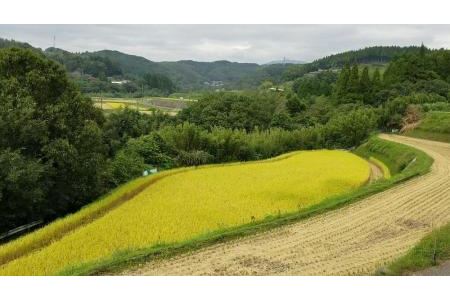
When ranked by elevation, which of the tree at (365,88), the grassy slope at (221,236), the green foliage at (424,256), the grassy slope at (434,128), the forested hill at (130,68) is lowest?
the grassy slope at (221,236)

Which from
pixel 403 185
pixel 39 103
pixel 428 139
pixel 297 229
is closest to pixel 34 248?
pixel 297 229

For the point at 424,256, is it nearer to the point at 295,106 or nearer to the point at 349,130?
the point at 349,130

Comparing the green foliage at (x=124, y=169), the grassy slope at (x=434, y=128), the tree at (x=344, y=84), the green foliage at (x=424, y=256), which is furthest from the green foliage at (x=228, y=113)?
the green foliage at (x=424, y=256)

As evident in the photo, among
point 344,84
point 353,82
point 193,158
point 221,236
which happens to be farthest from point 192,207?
point 344,84

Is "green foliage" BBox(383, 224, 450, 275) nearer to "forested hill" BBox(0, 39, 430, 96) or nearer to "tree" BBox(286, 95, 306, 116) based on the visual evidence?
"tree" BBox(286, 95, 306, 116)

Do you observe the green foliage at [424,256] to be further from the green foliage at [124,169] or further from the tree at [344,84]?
the tree at [344,84]
